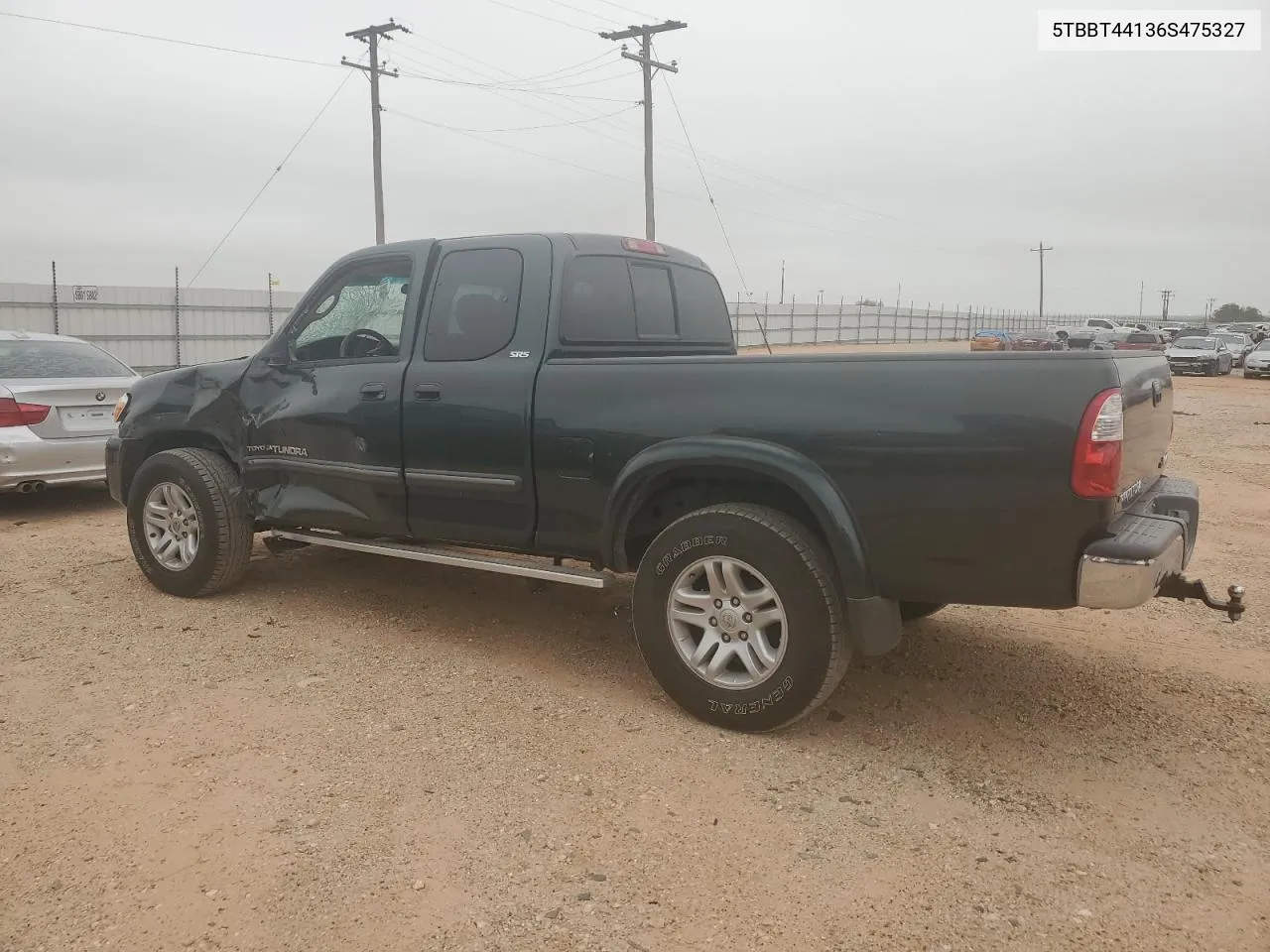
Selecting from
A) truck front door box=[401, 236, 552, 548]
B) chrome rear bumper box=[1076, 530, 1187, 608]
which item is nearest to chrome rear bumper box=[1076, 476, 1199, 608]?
chrome rear bumper box=[1076, 530, 1187, 608]

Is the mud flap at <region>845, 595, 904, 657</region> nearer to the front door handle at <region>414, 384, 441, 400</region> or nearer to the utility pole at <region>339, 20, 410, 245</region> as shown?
the front door handle at <region>414, 384, 441, 400</region>

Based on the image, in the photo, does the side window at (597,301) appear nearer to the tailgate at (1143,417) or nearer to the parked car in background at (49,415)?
the tailgate at (1143,417)

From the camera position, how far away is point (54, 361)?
8.38 meters

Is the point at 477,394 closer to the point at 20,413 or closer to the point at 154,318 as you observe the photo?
the point at 20,413

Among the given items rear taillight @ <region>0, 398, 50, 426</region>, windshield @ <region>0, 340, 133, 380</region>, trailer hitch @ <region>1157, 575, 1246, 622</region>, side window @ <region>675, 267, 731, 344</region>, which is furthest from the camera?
windshield @ <region>0, 340, 133, 380</region>

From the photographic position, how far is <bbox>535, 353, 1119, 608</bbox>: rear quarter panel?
3.12m

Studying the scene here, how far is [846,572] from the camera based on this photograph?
345 centimetres

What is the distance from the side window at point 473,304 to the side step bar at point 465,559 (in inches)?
36.6

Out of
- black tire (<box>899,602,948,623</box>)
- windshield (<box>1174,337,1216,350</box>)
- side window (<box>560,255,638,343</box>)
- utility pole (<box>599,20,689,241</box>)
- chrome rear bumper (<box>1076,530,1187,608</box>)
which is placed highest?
utility pole (<box>599,20,689,241</box>)

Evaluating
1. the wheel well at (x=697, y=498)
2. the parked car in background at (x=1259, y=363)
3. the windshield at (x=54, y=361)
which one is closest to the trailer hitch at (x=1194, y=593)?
the wheel well at (x=697, y=498)

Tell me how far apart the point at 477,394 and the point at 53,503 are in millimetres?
6154

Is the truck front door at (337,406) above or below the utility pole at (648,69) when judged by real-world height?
below

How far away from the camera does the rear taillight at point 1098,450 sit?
3.05 m

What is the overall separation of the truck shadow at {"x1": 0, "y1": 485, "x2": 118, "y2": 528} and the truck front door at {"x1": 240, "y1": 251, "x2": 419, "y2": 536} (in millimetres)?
3842
